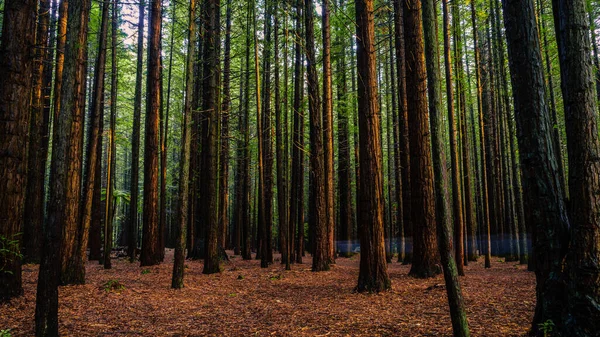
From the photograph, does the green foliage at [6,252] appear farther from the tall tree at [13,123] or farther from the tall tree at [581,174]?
the tall tree at [581,174]

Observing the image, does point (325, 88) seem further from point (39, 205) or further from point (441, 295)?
point (39, 205)

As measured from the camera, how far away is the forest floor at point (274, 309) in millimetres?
5250

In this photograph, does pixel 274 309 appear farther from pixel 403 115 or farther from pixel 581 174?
pixel 403 115

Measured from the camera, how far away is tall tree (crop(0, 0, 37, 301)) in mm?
5930

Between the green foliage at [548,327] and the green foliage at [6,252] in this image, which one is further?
the green foliage at [6,252]

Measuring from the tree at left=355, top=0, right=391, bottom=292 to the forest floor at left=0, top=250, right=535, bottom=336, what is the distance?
0.47m

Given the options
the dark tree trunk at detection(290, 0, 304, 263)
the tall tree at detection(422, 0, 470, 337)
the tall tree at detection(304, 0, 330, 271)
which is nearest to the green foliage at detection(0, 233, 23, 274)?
the tall tree at detection(422, 0, 470, 337)

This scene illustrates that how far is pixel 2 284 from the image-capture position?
19.8 ft

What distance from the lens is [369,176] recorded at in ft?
26.8

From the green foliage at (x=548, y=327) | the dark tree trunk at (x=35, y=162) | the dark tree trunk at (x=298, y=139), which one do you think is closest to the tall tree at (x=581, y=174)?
the green foliage at (x=548, y=327)

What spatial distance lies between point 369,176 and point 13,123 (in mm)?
7012

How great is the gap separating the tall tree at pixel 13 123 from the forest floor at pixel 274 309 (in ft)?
2.40

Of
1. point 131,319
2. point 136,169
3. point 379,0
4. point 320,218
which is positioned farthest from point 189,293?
point 379,0

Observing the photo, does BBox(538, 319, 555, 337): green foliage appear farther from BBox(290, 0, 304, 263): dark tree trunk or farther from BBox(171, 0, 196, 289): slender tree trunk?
BBox(290, 0, 304, 263): dark tree trunk
